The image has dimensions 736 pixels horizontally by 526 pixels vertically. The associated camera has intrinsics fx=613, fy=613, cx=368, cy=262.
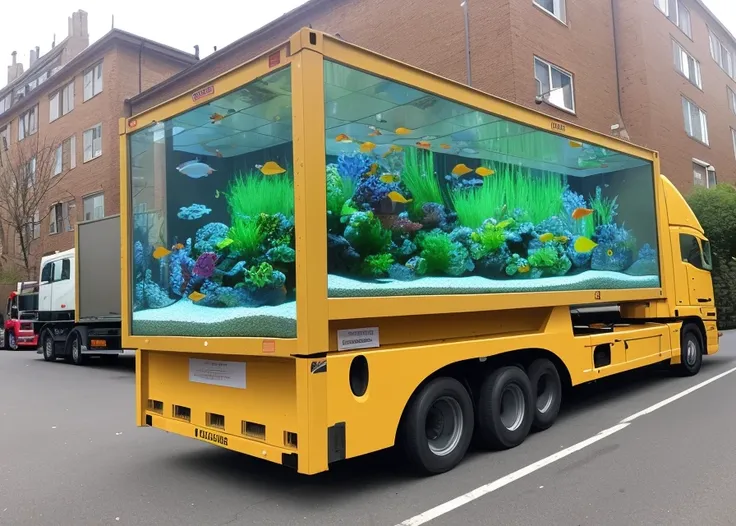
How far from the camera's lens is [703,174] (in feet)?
86.9

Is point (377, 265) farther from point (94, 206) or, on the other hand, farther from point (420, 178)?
point (94, 206)

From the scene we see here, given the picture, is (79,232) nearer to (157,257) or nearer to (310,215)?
(157,257)

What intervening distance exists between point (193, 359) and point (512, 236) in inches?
132

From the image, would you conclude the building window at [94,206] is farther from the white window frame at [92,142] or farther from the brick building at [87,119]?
the white window frame at [92,142]

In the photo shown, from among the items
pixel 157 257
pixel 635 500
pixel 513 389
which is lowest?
pixel 635 500

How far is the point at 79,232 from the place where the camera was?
14719 mm

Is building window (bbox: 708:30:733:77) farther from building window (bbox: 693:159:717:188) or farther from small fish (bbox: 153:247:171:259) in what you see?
small fish (bbox: 153:247:171:259)

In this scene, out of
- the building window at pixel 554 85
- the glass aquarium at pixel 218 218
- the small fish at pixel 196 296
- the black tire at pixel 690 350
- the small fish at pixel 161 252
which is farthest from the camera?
the building window at pixel 554 85

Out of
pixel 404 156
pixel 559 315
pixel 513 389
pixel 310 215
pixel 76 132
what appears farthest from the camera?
pixel 76 132

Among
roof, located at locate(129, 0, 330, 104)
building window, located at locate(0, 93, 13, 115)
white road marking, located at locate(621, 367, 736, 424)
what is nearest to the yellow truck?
white road marking, located at locate(621, 367, 736, 424)

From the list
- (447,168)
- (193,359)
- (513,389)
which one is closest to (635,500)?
(513,389)

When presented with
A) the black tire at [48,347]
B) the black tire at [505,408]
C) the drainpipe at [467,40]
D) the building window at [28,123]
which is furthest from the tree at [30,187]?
the black tire at [505,408]

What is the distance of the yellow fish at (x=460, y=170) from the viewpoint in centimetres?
576

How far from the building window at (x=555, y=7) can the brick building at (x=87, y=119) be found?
18.4m
